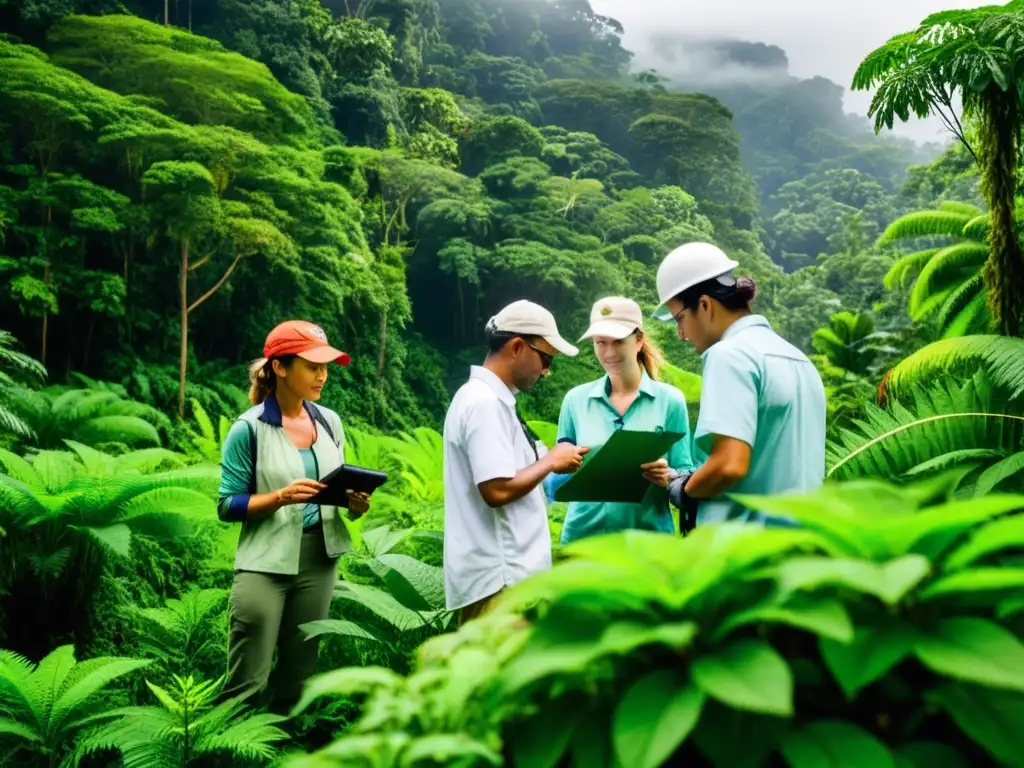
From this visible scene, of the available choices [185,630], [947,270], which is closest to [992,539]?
[185,630]

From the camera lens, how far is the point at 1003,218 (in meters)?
7.80

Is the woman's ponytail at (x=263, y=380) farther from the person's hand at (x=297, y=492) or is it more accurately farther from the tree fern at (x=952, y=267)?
the tree fern at (x=952, y=267)

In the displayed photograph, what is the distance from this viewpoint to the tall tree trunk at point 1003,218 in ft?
25.3

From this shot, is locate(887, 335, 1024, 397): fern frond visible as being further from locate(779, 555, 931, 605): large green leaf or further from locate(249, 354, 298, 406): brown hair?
locate(779, 555, 931, 605): large green leaf

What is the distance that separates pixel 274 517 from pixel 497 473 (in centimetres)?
101

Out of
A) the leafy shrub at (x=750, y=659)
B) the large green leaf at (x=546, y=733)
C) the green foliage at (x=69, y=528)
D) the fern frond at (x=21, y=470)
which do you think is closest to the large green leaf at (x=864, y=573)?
the leafy shrub at (x=750, y=659)

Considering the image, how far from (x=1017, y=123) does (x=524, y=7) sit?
47.2m

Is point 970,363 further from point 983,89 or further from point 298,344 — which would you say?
point 298,344

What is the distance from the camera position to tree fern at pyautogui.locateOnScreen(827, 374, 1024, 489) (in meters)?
4.19

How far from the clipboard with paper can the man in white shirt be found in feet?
0.23

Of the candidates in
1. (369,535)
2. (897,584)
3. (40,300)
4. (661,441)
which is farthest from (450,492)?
(40,300)

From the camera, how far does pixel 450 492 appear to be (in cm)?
239

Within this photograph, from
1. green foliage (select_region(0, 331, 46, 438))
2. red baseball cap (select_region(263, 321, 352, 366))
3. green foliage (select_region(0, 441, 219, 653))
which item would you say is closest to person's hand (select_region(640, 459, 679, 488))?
red baseball cap (select_region(263, 321, 352, 366))

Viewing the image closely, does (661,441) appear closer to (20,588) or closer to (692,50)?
(20,588)
